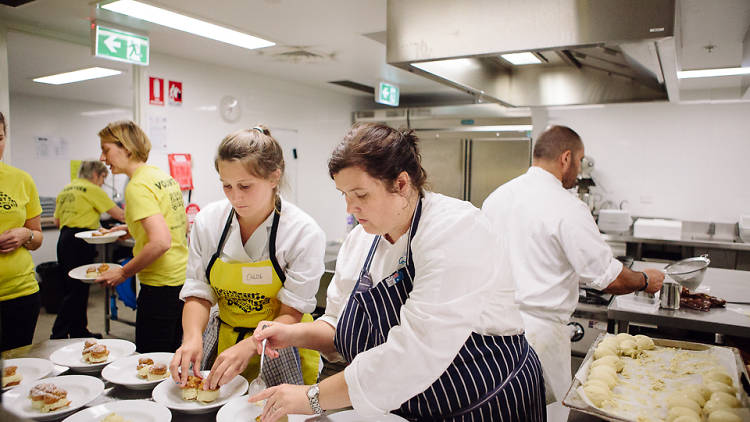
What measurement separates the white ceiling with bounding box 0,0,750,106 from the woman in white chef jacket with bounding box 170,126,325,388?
5.68ft

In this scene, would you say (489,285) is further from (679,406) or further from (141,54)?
(141,54)

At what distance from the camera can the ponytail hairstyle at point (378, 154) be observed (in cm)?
118

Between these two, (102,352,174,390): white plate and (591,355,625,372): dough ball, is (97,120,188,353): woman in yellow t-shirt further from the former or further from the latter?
(591,355,625,372): dough ball

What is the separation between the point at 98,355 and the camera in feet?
5.35

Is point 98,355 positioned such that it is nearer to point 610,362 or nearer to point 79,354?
Answer: point 79,354

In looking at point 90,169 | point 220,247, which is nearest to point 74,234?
point 90,169

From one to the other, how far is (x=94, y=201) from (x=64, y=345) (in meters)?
→ 2.62

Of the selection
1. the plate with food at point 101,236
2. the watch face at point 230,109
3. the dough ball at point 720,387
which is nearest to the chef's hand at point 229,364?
the dough ball at point 720,387

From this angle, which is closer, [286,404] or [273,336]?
[286,404]

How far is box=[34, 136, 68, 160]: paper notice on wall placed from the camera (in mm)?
3812

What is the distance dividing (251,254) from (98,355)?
1.97 feet

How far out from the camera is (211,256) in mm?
1766

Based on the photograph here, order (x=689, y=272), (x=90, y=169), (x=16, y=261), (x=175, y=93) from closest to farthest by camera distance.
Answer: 1. (x=16, y=261)
2. (x=689, y=272)
3. (x=90, y=169)
4. (x=175, y=93)

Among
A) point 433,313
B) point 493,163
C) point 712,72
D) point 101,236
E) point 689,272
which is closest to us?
point 433,313
